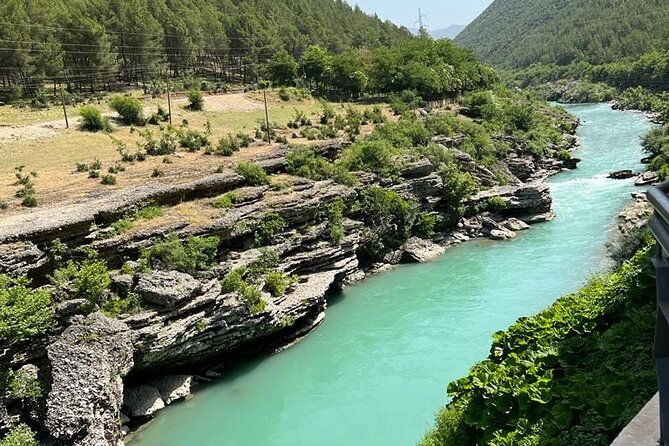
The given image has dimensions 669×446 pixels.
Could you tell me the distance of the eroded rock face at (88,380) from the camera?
48.1 feet

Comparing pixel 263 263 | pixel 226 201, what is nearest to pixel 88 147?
pixel 226 201

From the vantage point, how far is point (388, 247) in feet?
100

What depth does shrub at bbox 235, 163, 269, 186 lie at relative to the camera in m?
27.7

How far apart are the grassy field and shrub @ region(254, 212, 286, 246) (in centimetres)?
503

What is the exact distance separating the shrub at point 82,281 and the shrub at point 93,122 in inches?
854

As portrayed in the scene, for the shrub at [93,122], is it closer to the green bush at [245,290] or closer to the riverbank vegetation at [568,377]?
the green bush at [245,290]

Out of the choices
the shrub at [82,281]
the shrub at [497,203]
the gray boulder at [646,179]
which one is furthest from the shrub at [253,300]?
the gray boulder at [646,179]

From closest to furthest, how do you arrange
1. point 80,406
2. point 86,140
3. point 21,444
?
1. point 21,444
2. point 80,406
3. point 86,140

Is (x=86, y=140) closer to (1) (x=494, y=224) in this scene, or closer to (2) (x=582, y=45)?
(1) (x=494, y=224)

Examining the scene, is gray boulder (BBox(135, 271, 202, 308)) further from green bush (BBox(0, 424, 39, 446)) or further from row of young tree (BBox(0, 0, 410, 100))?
row of young tree (BBox(0, 0, 410, 100))

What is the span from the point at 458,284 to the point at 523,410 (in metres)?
16.8

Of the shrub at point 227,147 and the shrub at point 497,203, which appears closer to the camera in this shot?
the shrub at point 227,147

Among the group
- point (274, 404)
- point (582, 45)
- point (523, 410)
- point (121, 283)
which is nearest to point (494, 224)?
point (274, 404)

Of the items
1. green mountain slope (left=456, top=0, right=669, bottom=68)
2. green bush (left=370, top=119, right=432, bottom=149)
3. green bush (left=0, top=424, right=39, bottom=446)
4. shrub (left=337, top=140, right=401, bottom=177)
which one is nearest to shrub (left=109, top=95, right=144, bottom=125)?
shrub (left=337, top=140, right=401, bottom=177)
